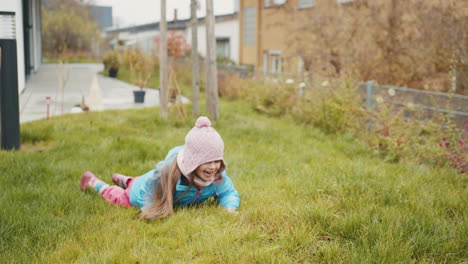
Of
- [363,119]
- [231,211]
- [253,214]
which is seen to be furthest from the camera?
[363,119]

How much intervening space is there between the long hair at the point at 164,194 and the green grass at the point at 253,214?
8cm

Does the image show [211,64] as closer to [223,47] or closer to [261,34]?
[261,34]

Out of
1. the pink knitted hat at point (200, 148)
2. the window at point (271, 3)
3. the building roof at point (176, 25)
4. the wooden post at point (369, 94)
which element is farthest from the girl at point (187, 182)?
the window at point (271, 3)

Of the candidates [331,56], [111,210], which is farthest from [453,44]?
A: [111,210]

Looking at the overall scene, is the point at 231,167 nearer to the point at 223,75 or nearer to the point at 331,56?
the point at 331,56

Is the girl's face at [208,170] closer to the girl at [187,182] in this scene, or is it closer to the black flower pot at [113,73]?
the girl at [187,182]

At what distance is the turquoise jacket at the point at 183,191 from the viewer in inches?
146

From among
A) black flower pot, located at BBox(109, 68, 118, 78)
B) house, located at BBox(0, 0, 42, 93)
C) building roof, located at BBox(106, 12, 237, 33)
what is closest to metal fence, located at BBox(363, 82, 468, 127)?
house, located at BBox(0, 0, 42, 93)

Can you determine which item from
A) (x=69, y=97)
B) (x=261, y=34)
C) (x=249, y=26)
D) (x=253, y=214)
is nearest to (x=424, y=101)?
(x=253, y=214)

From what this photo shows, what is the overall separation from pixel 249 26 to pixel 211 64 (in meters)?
16.7

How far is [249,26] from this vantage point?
24.4 m

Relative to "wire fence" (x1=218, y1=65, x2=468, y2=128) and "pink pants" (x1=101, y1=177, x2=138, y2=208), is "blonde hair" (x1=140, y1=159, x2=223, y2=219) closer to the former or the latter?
"pink pants" (x1=101, y1=177, x2=138, y2=208)

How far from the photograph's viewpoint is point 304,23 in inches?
484

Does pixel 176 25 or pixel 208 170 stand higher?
pixel 176 25
